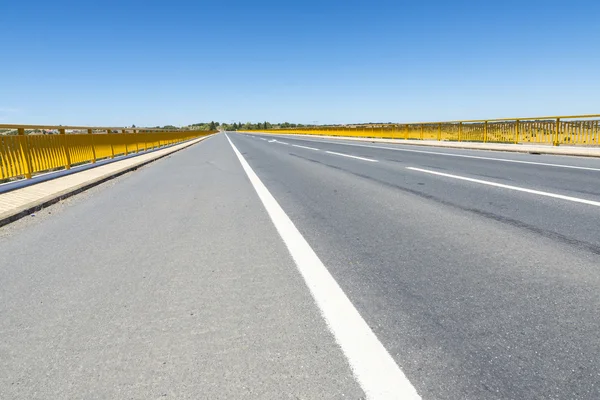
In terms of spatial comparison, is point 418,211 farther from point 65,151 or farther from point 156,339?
point 65,151

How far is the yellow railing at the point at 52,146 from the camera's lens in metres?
8.46

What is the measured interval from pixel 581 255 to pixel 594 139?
15.2 meters

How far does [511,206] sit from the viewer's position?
→ 5.38 m

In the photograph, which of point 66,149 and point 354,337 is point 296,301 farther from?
point 66,149

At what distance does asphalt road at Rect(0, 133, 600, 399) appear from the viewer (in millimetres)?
1860

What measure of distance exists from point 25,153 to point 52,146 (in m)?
1.58

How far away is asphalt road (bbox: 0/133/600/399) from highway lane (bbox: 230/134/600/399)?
0.01 meters

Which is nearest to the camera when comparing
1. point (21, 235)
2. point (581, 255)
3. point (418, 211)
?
point (581, 255)

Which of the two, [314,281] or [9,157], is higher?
[9,157]

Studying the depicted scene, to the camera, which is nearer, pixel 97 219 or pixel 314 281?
pixel 314 281

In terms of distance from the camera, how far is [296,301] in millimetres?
2662

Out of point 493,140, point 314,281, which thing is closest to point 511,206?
point 314,281

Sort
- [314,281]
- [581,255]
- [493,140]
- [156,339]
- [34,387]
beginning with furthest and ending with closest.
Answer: [493,140], [581,255], [314,281], [156,339], [34,387]

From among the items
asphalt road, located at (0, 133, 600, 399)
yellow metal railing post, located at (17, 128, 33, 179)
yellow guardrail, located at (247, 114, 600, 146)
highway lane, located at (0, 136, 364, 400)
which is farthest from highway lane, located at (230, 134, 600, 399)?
yellow guardrail, located at (247, 114, 600, 146)
